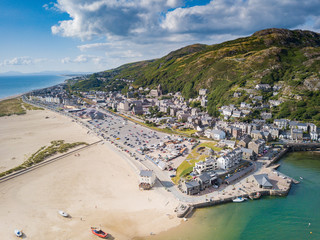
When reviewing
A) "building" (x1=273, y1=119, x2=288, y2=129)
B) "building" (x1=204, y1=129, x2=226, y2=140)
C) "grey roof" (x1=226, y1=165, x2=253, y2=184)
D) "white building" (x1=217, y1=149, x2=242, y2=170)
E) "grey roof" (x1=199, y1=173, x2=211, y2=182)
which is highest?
"building" (x1=273, y1=119, x2=288, y2=129)

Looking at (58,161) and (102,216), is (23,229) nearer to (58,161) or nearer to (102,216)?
(102,216)

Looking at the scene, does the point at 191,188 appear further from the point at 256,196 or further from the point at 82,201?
the point at 82,201

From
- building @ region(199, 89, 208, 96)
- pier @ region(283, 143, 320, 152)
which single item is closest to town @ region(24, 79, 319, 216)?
pier @ region(283, 143, 320, 152)

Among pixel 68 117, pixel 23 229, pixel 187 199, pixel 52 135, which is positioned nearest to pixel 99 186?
pixel 23 229

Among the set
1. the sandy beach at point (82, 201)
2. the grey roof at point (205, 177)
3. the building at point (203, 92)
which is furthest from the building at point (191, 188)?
the building at point (203, 92)

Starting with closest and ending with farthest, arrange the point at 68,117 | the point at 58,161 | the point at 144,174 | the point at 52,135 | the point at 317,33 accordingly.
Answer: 1. the point at 144,174
2. the point at 58,161
3. the point at 52,135
4. the point at 68,117
5. the point at 317,33

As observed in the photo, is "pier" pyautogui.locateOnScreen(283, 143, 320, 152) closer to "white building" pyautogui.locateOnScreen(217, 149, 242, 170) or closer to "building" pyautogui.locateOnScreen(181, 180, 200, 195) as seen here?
"white building" pyautogui.locateOnScreen(217, 149, 242, 170)

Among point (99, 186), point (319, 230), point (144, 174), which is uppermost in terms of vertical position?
point (144, 174)
